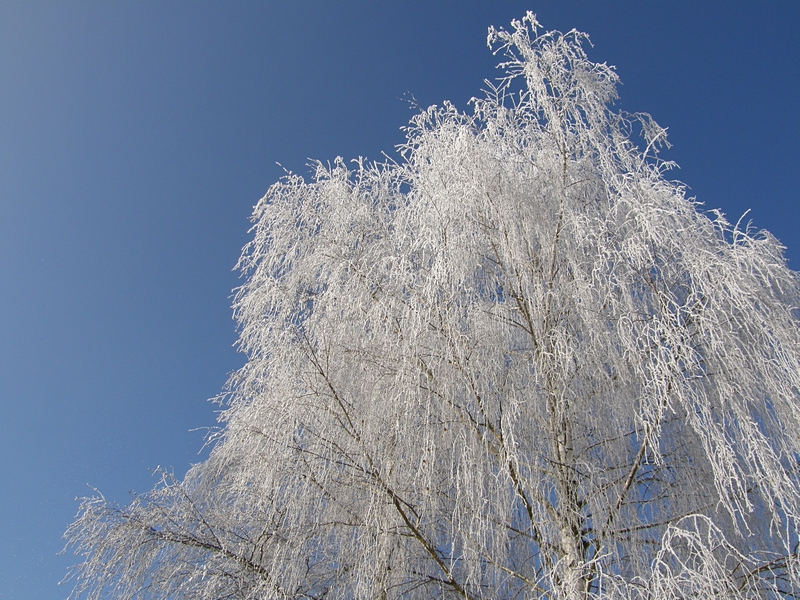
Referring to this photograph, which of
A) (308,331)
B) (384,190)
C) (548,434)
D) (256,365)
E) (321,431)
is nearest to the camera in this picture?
(548,434)

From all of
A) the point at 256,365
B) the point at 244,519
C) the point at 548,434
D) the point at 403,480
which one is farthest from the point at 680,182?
the point at 244,519

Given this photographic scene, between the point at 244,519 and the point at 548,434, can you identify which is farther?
the point at 244,519

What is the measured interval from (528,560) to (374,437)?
124cm

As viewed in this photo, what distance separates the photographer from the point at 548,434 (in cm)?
338

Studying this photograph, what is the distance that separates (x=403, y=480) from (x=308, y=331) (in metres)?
1.37

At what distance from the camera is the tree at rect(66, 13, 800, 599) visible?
2.89 meters

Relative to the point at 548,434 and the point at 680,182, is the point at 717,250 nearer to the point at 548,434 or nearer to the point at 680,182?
the point at 680,182

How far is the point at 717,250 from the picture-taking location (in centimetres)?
354

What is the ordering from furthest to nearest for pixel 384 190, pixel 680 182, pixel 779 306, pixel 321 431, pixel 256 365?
pixel 384 190 → pixel 256 365 → pixel 680 182 → pixel 321 431 → pixel 779 306

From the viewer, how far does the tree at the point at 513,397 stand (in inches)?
114

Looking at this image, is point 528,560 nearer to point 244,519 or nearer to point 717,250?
point 244,519

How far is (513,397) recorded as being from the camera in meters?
3.30

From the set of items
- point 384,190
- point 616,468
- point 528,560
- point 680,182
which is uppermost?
point 384,190

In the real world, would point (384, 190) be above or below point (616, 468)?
above
